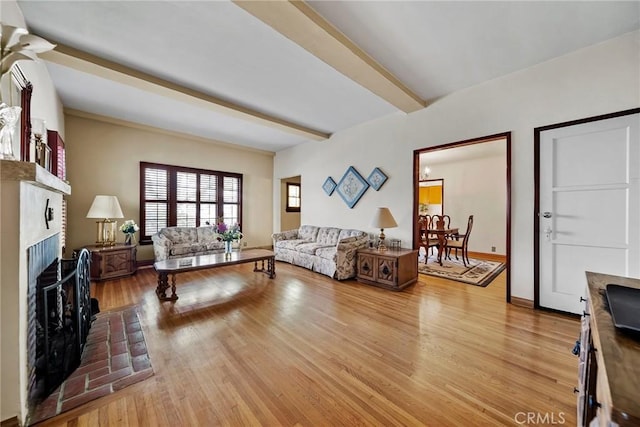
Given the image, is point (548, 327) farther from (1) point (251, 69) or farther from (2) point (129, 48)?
(2) point (129, 48)

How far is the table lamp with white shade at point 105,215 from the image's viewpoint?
393 centimetres

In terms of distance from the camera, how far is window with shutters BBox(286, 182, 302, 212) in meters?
7.18

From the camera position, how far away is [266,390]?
5.16 ft

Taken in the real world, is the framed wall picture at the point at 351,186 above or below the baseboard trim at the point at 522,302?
above

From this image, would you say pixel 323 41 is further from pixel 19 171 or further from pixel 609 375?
pixel 609 375

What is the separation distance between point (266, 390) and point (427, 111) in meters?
4.04

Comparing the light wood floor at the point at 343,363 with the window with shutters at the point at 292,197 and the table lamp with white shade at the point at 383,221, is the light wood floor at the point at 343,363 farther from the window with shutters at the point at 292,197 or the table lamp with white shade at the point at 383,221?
the window with shutters at the point at 292,197

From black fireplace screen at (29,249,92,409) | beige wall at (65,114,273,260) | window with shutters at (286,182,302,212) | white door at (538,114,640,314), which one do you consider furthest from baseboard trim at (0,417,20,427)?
window with shutters at (286,182,302,212)

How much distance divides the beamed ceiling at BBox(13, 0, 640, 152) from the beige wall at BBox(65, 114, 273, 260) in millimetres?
652

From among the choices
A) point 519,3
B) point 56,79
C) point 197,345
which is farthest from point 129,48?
point 519,3

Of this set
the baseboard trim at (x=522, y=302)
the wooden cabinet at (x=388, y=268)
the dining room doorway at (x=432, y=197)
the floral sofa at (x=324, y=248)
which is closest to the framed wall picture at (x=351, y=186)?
the floral sofa at (x=324, y=248)

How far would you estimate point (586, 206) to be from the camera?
2.59 m

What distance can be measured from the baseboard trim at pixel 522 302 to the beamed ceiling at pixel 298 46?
2.74m

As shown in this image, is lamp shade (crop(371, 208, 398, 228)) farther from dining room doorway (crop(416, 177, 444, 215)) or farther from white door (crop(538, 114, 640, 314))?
dining room doorway (crop(416, 177, 444, 215))
